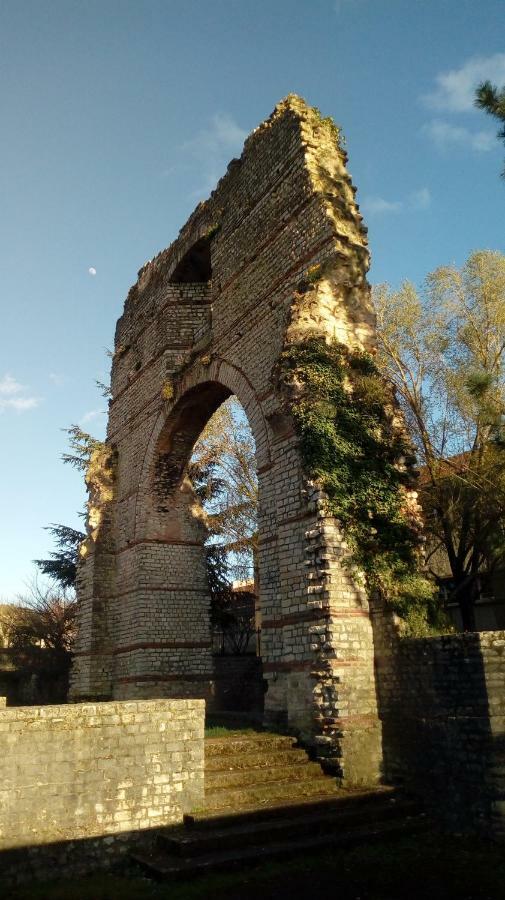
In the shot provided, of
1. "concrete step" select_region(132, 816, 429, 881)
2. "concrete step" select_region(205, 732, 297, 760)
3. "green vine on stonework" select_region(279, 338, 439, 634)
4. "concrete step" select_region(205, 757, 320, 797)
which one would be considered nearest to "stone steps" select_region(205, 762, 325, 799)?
"concrete step" select_region(205, 757, 320, 797)

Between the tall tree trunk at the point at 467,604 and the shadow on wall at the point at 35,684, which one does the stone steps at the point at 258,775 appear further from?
the shadow on wall at the point at 35,684

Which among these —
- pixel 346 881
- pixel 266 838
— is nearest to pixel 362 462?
pixel 266 838

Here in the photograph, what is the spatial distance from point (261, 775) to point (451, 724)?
6.73 ft

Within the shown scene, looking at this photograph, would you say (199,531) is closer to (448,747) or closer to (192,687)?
(192,687)

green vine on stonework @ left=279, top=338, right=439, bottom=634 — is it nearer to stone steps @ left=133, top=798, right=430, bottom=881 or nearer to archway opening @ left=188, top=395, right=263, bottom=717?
stone steps @ left=133, top=798, right=430, bottom=881

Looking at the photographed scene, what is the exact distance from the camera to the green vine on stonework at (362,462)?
7.75 m

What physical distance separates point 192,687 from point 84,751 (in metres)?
6.96

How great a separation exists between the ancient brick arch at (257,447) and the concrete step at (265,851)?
84cm

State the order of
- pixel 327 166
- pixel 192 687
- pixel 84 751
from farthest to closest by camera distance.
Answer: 1. pixel 192 687
2. pixel 327 166
3. pixel 84 751

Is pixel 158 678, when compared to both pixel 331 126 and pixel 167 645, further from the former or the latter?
pixel 331 126

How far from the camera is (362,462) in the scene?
27.0ft

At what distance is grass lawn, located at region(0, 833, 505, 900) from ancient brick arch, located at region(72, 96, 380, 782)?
1.40m

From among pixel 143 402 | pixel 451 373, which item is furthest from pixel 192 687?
pixel 451 373

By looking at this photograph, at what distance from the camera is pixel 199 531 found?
1387 cm
